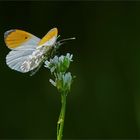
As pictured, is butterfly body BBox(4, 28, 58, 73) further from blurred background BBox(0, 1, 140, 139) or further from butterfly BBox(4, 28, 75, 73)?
blurred background BBox(0, 1, 140, 139)

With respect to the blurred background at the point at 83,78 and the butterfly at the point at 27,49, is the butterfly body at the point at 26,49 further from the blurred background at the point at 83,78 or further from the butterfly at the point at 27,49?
the blurred background at the point at 83,78

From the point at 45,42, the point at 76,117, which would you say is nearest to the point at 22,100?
the point at 76,117

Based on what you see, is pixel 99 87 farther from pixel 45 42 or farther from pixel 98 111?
pixel 45 42

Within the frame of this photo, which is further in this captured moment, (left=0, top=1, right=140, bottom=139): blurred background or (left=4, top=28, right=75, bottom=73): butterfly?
Result: (left=0, top=1, right=140, bottom=139): blurred background

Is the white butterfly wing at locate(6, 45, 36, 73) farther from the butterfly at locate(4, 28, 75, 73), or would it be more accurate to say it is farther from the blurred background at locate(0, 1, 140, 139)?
the blurred background at locate(0, 1, 140, 139)

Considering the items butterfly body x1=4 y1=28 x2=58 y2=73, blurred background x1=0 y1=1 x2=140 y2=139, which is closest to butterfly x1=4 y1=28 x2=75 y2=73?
butterfly body x1=4 y1=28 x2=58 y2=73

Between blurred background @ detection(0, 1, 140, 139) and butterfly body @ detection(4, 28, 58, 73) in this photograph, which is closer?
butterfly body @ detection(4, 28, 58, 73)

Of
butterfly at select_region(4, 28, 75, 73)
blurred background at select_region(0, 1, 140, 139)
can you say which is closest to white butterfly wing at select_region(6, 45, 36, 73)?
butterfly at select_region(4, 28, 75, 73)

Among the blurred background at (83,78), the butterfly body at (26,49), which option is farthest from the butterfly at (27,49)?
the blurred background at (83,78)
